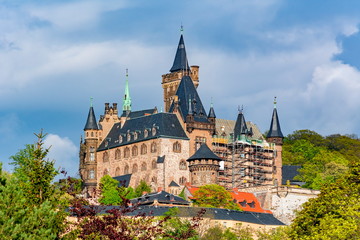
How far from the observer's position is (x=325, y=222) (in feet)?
247

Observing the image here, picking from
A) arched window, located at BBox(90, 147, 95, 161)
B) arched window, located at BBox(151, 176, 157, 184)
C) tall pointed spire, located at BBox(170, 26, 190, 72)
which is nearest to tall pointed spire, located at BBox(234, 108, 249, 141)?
tall pointed spire, located at BBox(170, 26, 190, 72)

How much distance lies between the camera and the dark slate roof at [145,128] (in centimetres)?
13650

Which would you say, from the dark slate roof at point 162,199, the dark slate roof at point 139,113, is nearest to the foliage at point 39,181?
the dark slate roof at point 162,199

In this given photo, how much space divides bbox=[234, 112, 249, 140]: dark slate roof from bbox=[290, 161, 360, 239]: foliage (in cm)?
5828

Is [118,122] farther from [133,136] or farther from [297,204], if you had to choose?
[297,204]

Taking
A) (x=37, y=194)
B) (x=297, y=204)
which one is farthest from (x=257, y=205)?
(x=37, y=194)

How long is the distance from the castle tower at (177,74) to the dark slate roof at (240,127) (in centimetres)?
976

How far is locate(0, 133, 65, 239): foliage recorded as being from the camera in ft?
158

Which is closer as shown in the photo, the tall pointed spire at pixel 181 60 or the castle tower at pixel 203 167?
the castle tower at pixel 203 167

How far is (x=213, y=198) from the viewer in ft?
405

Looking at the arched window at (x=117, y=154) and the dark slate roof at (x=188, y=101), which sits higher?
the dark slate roof at (x=188, y=101)

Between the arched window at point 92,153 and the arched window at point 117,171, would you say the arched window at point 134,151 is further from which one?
the arched window at point 92,153

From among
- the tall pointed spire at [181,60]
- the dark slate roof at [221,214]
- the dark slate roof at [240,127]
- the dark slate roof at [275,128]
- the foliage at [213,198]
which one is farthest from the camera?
→ the tall pointed spire at [181,60]

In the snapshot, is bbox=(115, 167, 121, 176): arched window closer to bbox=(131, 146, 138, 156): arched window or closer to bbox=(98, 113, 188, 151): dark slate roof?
bbox=(98, 113, 188, 151): dark slate roof
